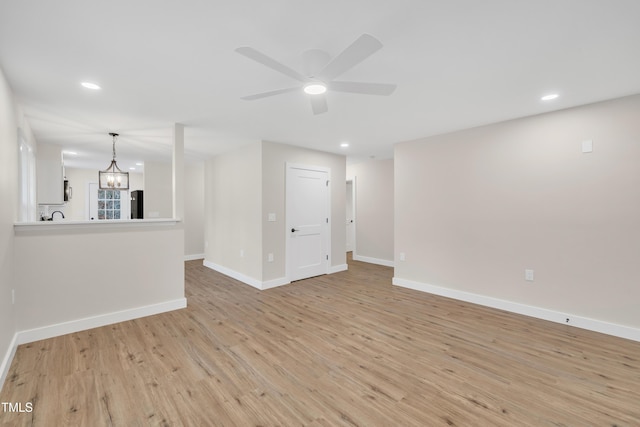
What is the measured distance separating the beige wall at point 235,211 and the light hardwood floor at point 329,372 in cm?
→ 153

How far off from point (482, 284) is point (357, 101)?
9.74ft

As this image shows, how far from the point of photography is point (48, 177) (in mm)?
4715

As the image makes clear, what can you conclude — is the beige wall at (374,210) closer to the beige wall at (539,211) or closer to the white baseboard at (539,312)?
the beige wall at (539,211)

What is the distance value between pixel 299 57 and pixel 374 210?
199 inches

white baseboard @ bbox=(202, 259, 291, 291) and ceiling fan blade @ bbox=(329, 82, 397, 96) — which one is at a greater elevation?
ceiling fan blade @ bbox=(329, 82, 397, 96)

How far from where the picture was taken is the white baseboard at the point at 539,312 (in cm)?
287

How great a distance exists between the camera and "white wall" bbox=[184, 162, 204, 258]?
710 centimetres

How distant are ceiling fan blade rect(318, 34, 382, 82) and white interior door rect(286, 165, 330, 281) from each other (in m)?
3.15

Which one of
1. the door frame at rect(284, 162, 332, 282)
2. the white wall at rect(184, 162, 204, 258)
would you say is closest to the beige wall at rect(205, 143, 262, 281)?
the door frame at rect(284, 162, 332, 282)

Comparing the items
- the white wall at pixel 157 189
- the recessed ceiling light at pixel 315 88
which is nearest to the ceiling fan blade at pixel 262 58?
the recessed ceiling light at pixel 315 88

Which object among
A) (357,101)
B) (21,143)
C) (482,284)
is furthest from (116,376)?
(482,284)

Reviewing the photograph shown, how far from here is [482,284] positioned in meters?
3.84

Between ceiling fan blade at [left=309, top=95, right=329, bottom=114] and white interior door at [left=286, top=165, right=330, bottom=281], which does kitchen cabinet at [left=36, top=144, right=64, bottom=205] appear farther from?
ceiling fan blade at [left=309, top=95, right=329, bottom=114]

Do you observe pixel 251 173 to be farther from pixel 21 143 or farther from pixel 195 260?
pixel 195 260
